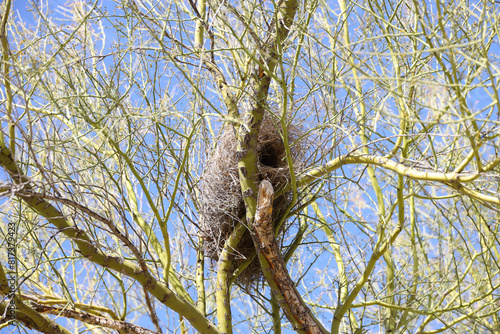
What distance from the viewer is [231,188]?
10.6 ft

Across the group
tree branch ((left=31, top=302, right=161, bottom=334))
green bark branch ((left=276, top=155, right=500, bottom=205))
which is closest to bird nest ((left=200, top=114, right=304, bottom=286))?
green bark branch ((left=276, top=155, right=500, bottom=205))

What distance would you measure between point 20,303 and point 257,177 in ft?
4.77

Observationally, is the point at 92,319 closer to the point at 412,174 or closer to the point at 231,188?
the point at 231,188

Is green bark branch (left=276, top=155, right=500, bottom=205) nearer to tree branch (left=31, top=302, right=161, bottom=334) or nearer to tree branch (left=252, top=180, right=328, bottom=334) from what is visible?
tree branch (left=252, top=180, right=328, bottom=334)

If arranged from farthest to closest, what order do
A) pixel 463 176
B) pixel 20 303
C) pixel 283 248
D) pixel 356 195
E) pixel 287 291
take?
pixel 356 195, pixel 283 248, pixel 287 291, pixel 20 303, pixel 463 176

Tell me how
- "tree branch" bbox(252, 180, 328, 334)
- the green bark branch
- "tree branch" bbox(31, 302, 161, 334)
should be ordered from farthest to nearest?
"tree branch" bbox(252, 180, 328, 334) < "tree branch" bbox(31, 302, 161, 334) < the green bark branch

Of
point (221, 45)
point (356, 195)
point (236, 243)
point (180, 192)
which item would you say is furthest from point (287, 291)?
point (356, 195)

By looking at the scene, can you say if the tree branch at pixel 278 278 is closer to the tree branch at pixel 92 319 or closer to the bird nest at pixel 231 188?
the bird nest at pixel 231 188

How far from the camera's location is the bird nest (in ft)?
10.5

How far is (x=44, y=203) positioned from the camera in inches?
88.4

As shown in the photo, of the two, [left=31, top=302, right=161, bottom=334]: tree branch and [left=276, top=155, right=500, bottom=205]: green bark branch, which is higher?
[left=276, top=155, right=500, bottom=205]: green bark branch

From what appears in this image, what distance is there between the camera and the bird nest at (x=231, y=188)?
3.21 meters

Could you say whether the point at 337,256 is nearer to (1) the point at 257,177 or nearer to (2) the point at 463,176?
(1) the point at 257,177

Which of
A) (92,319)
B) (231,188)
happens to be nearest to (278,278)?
(231,188)
